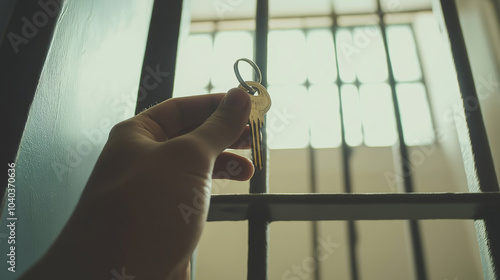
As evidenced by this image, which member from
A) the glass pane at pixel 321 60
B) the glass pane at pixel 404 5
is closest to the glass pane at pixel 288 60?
the glass pane at pixel 321 60

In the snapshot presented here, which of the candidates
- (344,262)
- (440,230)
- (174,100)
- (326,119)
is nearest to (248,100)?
(174,100)

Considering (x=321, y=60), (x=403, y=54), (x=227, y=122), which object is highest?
(x=403, y=54)

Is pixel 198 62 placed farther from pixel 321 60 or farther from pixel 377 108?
pixel 377 108

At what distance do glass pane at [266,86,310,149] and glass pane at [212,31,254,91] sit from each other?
0.36m

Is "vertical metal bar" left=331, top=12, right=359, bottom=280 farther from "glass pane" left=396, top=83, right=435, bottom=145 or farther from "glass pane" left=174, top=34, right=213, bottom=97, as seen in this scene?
"glass pane" left=174, top=34, right=213, bottom=97

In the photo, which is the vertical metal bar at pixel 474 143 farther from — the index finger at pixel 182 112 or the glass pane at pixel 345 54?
the glass pane at pixel 345 54

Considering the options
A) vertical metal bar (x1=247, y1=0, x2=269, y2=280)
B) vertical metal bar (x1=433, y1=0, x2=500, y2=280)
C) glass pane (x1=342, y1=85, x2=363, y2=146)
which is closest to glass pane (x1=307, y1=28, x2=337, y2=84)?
glass pane (x1=342, y1=85, x2=363, y2=146)

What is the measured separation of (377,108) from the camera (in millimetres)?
2689

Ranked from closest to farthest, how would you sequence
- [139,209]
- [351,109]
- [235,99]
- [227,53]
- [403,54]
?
[139,209] → [235,99] → [351,109] → [227,53] → [403,54]

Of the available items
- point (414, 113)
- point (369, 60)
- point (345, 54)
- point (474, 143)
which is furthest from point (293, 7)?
point (474, 143)

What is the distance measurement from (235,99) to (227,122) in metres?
0.03

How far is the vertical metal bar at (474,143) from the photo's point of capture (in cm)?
50

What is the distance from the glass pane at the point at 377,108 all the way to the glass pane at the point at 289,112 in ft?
1.49

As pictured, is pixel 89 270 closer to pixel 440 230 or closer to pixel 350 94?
pixel 350 94
